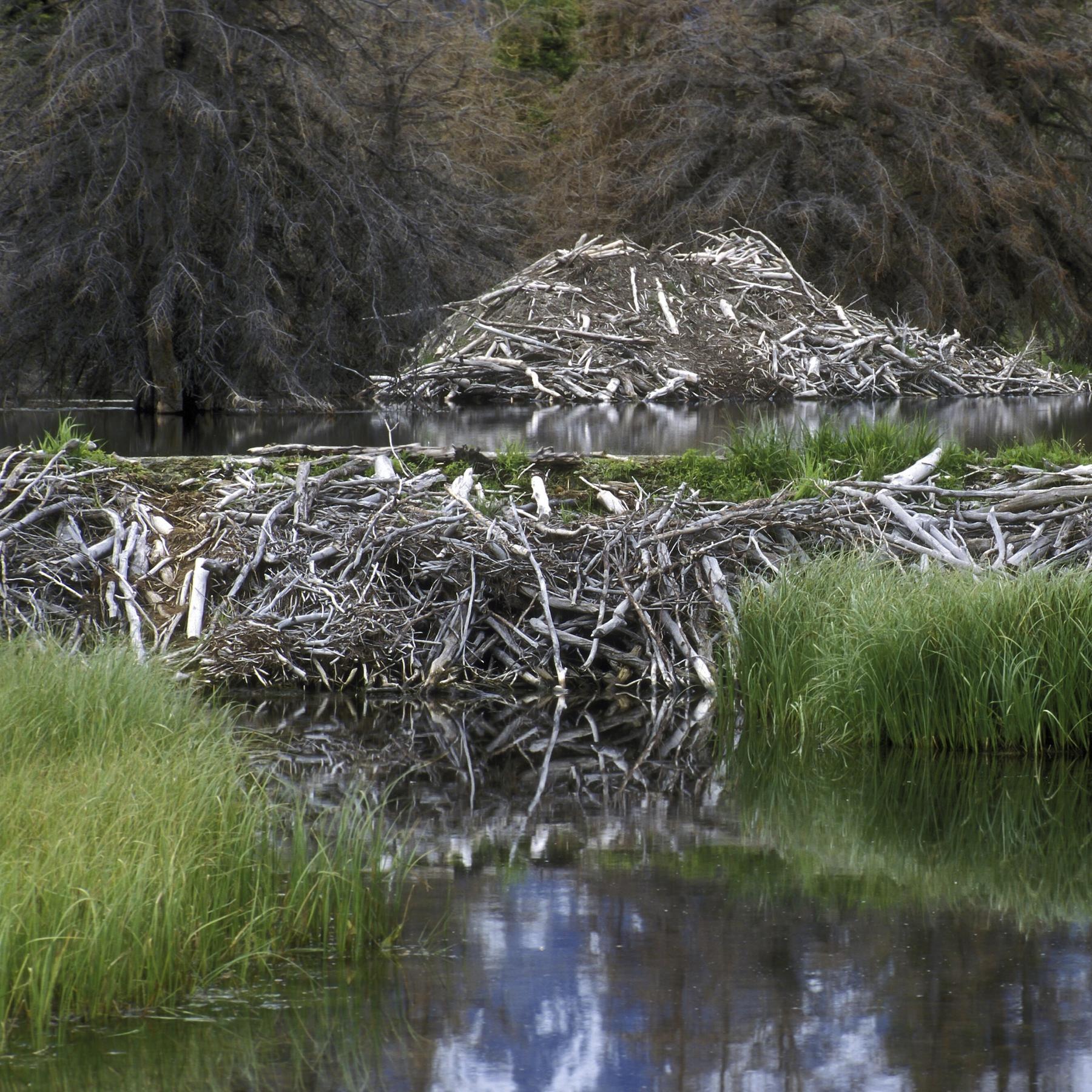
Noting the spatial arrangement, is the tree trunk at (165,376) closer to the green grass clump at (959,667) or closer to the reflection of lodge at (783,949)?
the green grass clump at (959,667)

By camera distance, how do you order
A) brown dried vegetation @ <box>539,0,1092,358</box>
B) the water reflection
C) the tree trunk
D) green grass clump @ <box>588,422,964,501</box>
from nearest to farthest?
the water reflection → green grass clump @ <box>588,422,964,501</box> → the tree trunk → brown dried vegetation @ <box>539,0,1092,358</box>

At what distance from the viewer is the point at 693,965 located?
15.5 ft

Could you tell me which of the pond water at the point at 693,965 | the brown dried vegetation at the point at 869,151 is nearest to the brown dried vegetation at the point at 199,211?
the brown dried vegetation at the point at 869,151

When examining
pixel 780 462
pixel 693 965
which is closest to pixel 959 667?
pixel 693 965

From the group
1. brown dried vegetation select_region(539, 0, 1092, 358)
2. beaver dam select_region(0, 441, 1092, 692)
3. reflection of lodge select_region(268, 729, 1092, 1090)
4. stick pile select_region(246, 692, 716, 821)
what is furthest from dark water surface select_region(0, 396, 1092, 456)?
reflection of lodge select_region(268, 729, 1092, 1090)

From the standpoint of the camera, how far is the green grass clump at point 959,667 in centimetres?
759

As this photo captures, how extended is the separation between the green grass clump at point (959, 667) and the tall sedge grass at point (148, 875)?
282cm

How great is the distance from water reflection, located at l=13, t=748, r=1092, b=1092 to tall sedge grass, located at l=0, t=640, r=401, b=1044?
0.53ft

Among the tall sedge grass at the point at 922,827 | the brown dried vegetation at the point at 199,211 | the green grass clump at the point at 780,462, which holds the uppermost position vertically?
the brown dried vegetation at the point at 199,211

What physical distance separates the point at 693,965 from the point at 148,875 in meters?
1.54

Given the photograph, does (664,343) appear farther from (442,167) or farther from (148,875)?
(148,875)

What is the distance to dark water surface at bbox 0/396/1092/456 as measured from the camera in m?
17.4

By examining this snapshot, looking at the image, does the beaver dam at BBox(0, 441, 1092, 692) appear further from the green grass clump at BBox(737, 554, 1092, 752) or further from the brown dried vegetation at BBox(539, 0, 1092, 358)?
the brown dried vegetation at BBox(539, 0, 1092, 358)

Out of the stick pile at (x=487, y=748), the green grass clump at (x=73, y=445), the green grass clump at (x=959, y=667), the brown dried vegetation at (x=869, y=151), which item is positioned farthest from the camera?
the brown dried vegetation at (x=869, y=151)
